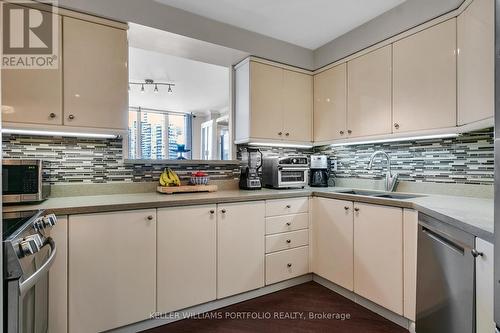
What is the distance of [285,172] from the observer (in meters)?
2.56

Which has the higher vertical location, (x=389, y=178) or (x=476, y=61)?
(x=476, y=61)

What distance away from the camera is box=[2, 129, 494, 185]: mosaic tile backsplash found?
1.87 metres

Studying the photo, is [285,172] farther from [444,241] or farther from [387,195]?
[444,241]

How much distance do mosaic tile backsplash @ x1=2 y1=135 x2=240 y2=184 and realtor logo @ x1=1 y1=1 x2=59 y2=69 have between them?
521 mm

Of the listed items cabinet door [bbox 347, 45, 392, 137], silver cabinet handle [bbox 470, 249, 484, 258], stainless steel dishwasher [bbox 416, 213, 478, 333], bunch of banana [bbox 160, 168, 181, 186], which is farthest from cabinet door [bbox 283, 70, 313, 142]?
silver cabinet handle [bbox 470, 249, 484, 258]

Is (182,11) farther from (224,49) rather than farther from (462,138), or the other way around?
(462,138)

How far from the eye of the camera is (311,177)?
9.46 feet

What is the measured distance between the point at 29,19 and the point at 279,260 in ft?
8.12

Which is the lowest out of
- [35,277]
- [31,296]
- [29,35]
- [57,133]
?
[31,296]

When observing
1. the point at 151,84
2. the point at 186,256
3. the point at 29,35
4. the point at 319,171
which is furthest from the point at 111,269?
the point at 151,84

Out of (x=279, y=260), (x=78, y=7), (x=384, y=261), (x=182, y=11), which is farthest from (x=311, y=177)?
(x=78, y=7)

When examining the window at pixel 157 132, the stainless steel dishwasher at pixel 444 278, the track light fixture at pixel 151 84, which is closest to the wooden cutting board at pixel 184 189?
the stainless steel dishwasher at pixel 444 278

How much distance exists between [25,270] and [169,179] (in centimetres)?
129

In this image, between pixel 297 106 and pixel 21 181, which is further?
pixel 297 106
